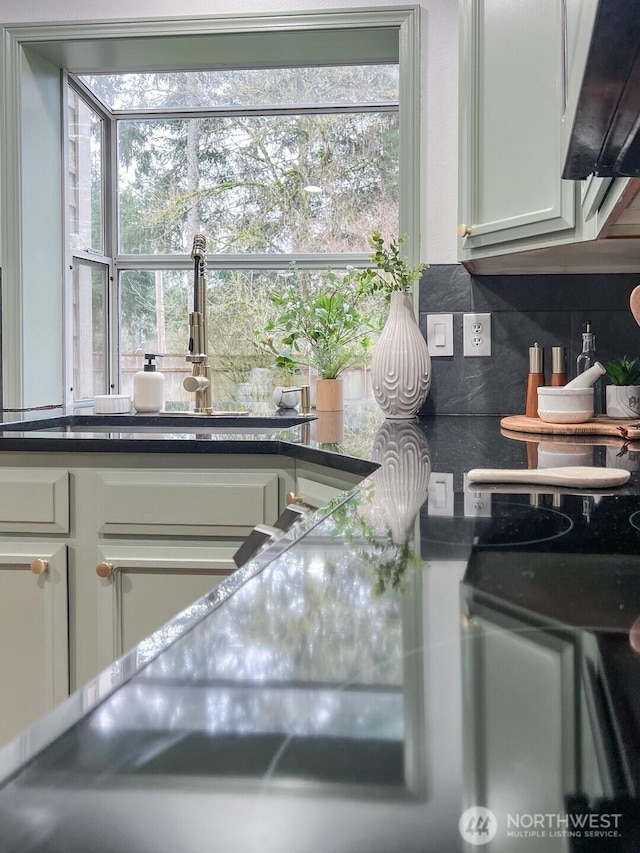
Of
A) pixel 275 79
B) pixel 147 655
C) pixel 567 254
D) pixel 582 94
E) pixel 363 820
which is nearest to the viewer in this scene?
pixel 363 820

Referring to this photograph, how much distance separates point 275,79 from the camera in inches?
112

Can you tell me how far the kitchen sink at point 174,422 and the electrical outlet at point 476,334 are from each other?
51cm

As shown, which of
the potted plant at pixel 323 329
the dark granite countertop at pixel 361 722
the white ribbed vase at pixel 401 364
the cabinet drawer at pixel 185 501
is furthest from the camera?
the potted plant at pixel 323 329

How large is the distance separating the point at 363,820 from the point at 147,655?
0.18 meters

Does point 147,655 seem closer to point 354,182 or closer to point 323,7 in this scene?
point 323,7

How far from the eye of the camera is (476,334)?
7.38 feet

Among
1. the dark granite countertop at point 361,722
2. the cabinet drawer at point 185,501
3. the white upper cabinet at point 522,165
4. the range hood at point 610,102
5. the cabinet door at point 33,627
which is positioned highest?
the white upper cabinet at point 522,165

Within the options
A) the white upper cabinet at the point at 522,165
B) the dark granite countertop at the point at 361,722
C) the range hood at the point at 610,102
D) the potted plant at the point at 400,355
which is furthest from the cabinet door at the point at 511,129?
the dark granite countertop at the point at 361,722

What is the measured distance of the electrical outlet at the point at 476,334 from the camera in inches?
88.4

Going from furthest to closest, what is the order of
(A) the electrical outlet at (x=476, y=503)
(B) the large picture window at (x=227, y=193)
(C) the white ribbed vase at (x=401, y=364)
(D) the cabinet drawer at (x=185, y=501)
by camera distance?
(B) the large picture window at (x=227, y=193), (C) the white ribbed vase at (x=401, y=364), (D) the cabinet drawer at (x=185, y=501), (A) the electrical outlet at (x=476, y=503)

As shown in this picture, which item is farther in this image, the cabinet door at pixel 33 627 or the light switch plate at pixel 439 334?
the light switch plate at pixel 439 334

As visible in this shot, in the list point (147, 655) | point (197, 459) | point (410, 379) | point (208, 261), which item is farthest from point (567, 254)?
point (147, 655)

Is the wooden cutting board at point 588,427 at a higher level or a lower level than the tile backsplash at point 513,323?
lower

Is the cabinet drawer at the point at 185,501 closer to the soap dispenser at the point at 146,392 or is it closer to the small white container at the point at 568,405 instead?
the small white container at the point at 568,405
